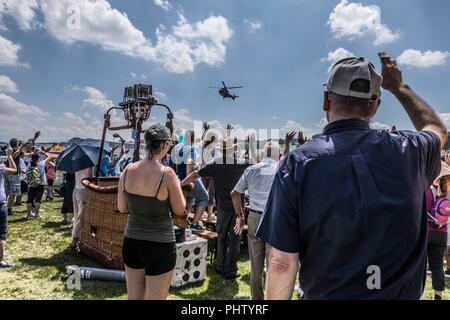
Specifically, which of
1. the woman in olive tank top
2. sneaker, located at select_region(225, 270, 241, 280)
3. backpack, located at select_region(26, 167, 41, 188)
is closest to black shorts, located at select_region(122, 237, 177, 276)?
the woman in olive tank top

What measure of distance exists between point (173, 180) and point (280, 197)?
166cm

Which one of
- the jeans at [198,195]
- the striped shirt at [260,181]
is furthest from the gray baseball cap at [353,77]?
the jeans at [198,195]

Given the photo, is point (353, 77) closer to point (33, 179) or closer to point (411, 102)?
point (411, 102)

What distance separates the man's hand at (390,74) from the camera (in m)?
1.68

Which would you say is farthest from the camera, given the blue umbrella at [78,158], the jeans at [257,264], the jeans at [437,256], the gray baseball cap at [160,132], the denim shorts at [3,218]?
the blue umbrella at [78,158]

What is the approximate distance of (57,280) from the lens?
15.9 ft

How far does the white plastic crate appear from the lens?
4734 millimetres

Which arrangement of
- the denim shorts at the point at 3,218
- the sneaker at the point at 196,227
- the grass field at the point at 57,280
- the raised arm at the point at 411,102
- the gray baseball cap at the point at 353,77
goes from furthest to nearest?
the sneaker at the point at 196,227
the denim shorts at the point at 3,218
the grass field at the point at 57,280
the raised arm at the point at 411,102
the gray baseball cap at the point at 353,77

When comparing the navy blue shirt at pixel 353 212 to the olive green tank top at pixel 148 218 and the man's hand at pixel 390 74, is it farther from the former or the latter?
the olive green tank top at pixel 148 218

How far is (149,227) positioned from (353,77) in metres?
2.23

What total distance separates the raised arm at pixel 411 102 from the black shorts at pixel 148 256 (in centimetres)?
233

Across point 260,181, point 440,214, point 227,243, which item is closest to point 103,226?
point 227,243
